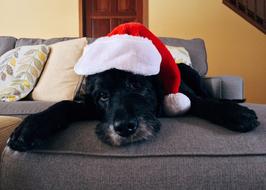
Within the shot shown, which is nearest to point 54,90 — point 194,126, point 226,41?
point 194,126

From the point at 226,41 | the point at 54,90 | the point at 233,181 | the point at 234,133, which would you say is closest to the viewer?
the point at 233,181

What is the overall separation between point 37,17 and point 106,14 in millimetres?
706

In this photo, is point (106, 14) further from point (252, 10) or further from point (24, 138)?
point (24, 138)

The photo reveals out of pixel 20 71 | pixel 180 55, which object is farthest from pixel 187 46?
pixel 20 71

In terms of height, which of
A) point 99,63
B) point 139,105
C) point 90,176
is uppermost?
point 99,63

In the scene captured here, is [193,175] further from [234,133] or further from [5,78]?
[5,78]

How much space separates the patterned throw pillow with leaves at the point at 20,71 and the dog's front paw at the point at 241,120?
1.08 metres

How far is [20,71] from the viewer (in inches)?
63.7

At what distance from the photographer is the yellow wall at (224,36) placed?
3031mm

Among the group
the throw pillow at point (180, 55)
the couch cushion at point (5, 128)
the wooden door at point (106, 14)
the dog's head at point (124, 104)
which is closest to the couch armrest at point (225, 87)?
the throw pillow at point (180, 55)

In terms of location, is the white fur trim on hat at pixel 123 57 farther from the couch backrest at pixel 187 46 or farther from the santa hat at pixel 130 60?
the couch backrest at pixel 187 46

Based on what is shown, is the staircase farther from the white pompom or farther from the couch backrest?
the white pompom

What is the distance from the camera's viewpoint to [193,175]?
0.67 metres

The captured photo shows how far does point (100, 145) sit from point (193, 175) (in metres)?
0.23
